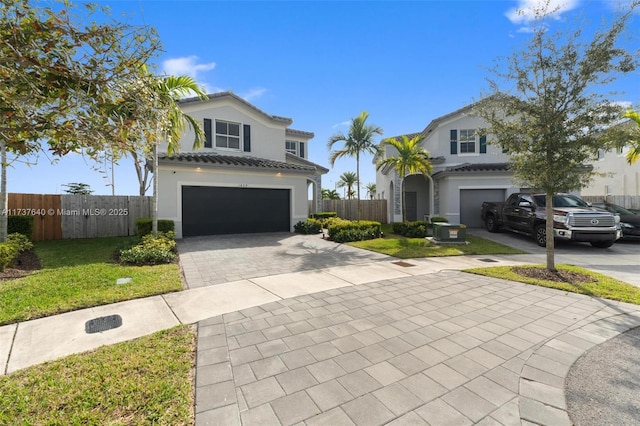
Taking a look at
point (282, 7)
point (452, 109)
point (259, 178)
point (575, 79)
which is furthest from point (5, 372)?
point (452, 109)

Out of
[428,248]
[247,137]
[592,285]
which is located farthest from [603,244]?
[247,137]

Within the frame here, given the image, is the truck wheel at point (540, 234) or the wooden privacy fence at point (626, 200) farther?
the wooden privacy fence at point (626, 200)

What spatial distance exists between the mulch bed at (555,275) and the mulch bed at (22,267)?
476 inches

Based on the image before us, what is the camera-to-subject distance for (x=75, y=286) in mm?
5512

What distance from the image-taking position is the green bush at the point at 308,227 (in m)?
14.8

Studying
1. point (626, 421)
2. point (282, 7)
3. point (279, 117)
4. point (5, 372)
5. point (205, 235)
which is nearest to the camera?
point (626, 421)

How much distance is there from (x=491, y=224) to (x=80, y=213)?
20.4m

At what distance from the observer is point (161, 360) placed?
2.96 m

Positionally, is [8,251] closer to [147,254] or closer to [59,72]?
[147,254]

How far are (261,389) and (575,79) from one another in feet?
29.0

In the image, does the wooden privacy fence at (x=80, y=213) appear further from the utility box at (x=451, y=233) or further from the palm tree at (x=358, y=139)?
the utility box at (x=451, y=233)

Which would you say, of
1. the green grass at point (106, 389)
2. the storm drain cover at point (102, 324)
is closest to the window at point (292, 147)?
the storm drain cover at point (102, 324)

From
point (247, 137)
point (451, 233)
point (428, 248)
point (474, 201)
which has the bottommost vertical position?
point (428, 248)

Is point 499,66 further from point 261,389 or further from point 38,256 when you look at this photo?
point 38,256
